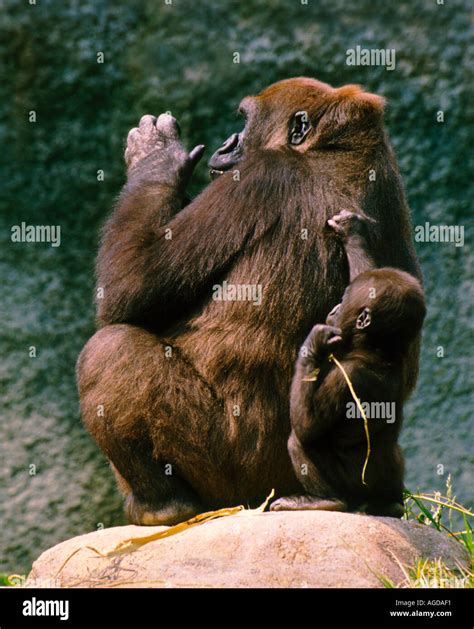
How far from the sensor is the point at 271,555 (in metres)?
4.37

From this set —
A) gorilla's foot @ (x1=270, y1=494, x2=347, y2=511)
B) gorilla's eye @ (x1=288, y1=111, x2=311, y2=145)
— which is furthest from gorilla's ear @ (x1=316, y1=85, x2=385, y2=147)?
gorilla's foot @ (x1=270, y1=494, x2=347, y2=511)

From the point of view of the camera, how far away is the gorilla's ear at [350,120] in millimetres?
5246

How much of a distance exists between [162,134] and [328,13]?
113 inches

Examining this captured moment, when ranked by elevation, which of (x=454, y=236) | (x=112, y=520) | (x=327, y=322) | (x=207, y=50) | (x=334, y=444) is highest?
(x=207, y=50)

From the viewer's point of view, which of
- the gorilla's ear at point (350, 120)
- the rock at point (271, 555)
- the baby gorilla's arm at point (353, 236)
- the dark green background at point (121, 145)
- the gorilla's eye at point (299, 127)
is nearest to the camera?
the rock at point (271, 555)

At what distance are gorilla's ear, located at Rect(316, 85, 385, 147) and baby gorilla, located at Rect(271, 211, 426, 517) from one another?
0.72 meters

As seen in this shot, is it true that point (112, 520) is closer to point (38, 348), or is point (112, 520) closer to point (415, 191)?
point (38, 348)

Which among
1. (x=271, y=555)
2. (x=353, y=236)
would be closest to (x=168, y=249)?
(x=353, y=236)

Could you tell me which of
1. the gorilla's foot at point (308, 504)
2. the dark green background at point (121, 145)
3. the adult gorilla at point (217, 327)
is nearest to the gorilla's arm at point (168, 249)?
the adult gorilla at point (217, 327)

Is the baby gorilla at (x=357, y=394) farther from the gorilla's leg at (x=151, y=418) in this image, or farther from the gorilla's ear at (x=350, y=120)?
the gorilla's ear at (x=350, y=120)

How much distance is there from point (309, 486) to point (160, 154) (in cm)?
189

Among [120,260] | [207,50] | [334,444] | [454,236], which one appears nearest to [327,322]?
[334,444]

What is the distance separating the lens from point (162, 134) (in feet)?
18.7
